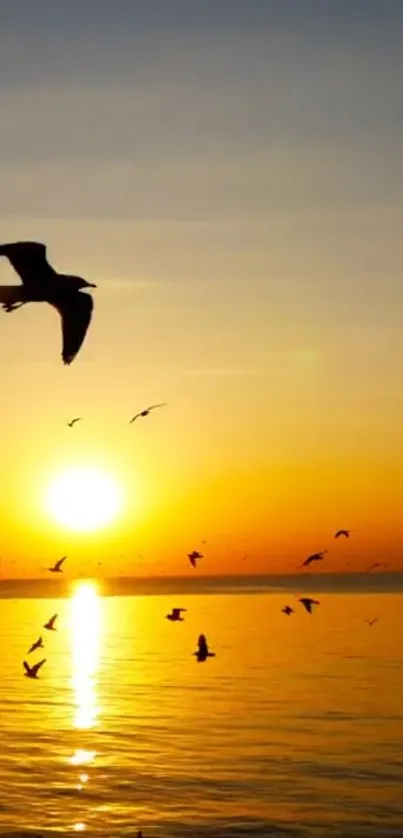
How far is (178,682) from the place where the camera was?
47594mm

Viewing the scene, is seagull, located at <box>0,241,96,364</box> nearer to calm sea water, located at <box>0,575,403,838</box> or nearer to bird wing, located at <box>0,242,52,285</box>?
bird wing, located at <box>0,242,52,285</box>

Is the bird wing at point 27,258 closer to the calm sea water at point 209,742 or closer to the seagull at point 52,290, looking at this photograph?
the seagull at point 52,290

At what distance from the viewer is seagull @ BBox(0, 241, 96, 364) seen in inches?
617

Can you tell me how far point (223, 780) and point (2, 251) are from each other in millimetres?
15798

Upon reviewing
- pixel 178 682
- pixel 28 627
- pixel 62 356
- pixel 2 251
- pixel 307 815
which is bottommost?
pixel 307 815

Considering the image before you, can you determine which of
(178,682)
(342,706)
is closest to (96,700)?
(178,682)

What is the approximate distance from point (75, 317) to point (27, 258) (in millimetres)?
1092

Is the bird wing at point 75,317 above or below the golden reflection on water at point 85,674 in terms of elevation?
below

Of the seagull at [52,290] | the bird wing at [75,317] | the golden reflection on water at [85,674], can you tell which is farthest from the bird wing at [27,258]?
the golden reflection on water at [85,674]

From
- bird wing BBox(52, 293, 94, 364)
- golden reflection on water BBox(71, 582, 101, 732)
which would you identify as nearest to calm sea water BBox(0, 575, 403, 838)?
golden reflection on water BBox(71, 582, 101, 732)

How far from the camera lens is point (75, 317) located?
16406 millimetres

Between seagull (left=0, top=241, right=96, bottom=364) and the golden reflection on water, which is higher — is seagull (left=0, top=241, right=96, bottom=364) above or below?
below

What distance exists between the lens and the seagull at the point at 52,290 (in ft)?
51.4

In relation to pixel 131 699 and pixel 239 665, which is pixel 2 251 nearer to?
pixel 131 699
